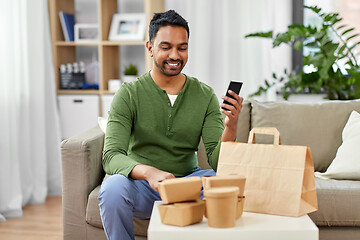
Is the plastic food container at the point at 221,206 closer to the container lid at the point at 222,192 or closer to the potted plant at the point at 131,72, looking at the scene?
the container lid at the point at 222,192

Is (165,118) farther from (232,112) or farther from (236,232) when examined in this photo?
(236,232)

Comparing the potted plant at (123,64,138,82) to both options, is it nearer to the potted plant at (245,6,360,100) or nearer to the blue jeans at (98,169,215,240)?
the potted plant at (245,6,360,100)

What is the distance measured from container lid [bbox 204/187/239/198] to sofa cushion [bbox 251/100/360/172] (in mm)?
1215

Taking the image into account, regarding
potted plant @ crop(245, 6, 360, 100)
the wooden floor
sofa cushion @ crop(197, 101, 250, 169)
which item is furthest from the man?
potted plant @ crop(245, 6, 360, 100)

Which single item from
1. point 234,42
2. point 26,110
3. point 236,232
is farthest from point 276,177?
point 234,42

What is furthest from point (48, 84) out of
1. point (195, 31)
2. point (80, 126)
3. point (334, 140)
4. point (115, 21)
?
point (334, 140)

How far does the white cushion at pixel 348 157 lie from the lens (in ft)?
7.39

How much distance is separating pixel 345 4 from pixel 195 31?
110 centimetres

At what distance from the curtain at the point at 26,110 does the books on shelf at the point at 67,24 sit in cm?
13

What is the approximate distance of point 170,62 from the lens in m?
1.94

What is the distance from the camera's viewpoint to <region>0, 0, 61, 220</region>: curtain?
3.04 meters

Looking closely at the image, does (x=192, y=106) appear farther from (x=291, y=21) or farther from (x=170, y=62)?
(x=291, y=21)

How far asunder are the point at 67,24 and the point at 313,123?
2.00 m

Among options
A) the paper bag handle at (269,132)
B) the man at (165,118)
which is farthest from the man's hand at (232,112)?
the paper bag handle at (269,132)
